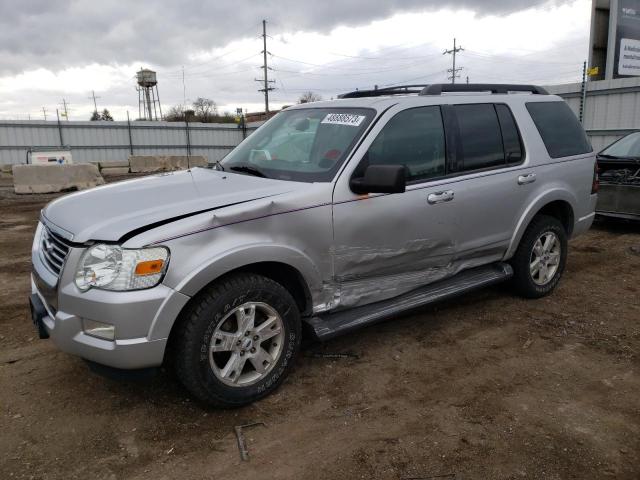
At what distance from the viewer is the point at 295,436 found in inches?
117

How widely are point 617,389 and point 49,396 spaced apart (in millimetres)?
3672

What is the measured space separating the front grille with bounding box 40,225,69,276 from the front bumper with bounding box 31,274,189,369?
0.22 metres

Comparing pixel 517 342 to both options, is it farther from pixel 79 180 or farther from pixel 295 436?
pixel 79 180

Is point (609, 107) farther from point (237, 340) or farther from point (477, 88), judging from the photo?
point (237, 340)

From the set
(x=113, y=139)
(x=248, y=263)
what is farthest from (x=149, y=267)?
(x=113, y=139)

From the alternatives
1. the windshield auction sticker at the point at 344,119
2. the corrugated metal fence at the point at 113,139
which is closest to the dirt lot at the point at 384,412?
the windshield auction sticker at the point at 344,119

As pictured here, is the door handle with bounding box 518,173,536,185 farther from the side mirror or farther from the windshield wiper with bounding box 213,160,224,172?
the windshield wiper with bounding box 213,160,224,172

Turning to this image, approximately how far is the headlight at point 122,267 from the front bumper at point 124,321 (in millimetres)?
42

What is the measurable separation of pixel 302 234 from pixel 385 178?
62 cm

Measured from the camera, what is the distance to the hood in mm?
2846

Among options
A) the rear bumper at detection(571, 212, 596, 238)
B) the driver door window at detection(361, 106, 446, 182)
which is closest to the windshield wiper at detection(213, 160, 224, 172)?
the driver door window at detection(361, 106, 446, 182)

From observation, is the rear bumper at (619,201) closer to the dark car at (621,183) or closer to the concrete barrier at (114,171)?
the dark car at (621,183)

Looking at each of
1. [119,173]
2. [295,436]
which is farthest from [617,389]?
[119,173]

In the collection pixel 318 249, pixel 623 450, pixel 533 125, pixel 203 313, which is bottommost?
pixel 623 450
